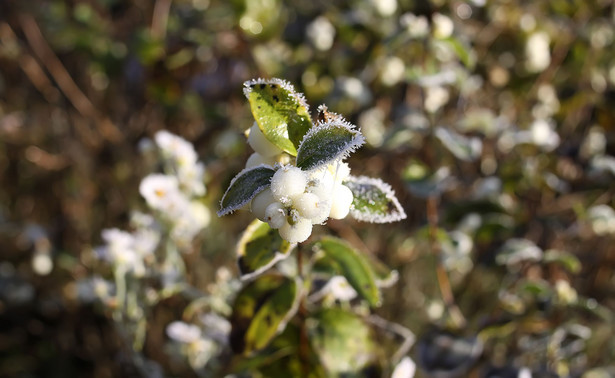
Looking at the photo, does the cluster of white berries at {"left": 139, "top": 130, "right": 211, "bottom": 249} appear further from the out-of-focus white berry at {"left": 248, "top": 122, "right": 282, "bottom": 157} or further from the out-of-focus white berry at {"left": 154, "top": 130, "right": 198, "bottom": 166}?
the out-of-focus white berry at {"left": 248, "top": 122, "right": 282, "bottom": 157}

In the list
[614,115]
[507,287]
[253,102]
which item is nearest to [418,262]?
[614,115]

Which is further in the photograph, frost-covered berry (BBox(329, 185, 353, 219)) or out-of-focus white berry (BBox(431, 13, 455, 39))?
out-of-focus white berry (BBox(431, 13, 455, 39))

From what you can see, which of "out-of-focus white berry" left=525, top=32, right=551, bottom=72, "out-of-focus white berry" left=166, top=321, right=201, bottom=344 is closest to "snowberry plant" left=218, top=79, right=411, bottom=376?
"out-of-focus white berry" left=166, top=321, right=201, bottom=344

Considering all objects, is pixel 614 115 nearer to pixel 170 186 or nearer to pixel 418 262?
pixel 418 262

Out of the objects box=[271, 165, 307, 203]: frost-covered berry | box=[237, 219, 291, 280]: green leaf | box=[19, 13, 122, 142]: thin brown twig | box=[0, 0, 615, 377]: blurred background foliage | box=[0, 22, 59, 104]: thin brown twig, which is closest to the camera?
box=[271, 165, 307, 203]: frost-covered berry

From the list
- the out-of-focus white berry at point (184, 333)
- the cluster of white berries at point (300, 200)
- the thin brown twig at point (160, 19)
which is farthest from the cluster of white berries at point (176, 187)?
the thin brown twig at point (160, 19)

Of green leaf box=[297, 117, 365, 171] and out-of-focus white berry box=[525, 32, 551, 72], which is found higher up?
out-of-focus white berry box=[525, 32, 551, 72]

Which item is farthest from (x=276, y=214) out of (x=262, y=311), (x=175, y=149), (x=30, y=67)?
(x=30, y=67)
